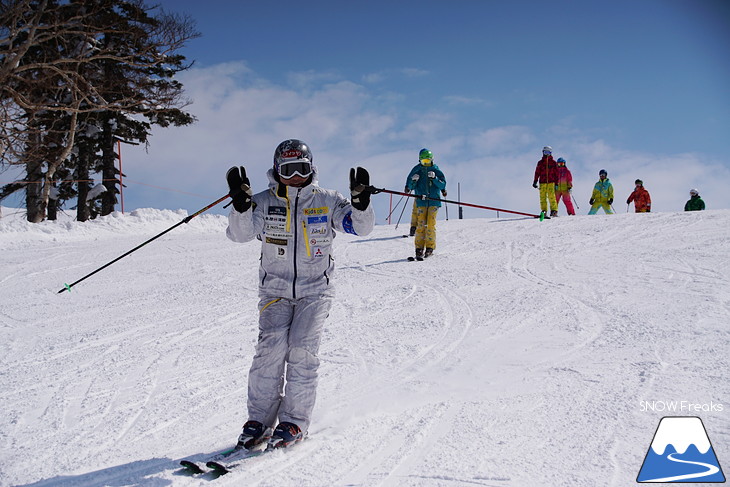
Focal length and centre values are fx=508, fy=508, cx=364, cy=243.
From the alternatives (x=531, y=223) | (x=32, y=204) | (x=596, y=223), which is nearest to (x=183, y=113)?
(x=32, y=204)

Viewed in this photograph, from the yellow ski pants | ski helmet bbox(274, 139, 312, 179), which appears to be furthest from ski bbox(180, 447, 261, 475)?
the yellow ski pants

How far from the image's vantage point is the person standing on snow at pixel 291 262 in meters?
3.48

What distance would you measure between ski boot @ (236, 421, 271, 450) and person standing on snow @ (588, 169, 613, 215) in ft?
58.8

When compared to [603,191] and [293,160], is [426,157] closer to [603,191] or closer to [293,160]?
[293,160]

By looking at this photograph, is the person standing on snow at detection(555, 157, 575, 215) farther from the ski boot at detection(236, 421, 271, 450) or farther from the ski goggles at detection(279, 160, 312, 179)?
the ski boot at detection(236, 421, 271, 450)

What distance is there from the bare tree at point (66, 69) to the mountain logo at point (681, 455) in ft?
62.3

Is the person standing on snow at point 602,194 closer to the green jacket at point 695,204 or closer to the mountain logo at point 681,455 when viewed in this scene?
the green jacket at point 695,204

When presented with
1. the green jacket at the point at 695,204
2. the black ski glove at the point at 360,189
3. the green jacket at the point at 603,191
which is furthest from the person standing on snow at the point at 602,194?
the black ski glove at the point at 360,189

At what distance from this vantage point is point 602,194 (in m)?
18.6

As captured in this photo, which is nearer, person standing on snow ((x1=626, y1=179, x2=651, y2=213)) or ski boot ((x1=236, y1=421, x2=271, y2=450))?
ski boot ((x1=236, y1=421, x2=271, y2=450))

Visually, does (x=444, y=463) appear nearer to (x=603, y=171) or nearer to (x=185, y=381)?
(x=185, y=381)

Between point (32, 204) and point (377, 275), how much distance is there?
18.4 m

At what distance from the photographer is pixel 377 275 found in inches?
364

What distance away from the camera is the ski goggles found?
3.54 m
